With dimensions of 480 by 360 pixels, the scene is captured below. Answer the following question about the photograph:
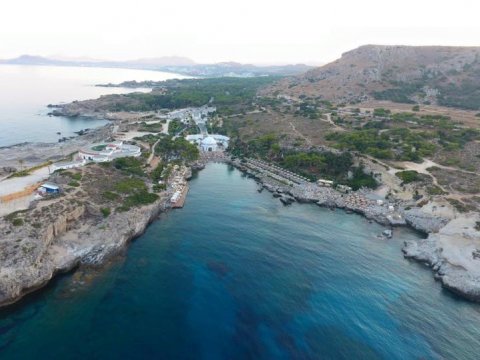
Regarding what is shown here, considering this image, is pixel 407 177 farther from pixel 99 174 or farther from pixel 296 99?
pixel 296 99

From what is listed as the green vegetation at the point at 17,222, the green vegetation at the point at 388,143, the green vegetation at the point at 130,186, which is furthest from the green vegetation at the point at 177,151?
the green vegetation at the point at 17,222

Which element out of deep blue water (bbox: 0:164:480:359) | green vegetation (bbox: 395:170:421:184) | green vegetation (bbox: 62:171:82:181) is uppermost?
green vegetation (bbox: 62:171:82:181)

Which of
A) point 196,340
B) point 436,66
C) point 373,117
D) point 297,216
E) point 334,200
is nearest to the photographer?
point 196,340

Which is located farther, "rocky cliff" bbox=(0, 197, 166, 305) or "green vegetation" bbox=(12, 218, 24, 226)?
"green vegetation" bbox=(12, 218, 24, 226)

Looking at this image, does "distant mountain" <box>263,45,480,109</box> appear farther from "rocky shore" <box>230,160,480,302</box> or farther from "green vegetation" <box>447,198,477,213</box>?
"rocky shore" <box>230,160,480,302</box>

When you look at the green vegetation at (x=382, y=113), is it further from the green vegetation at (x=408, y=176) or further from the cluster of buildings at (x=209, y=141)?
the cluster of buildings at (x=209, y=141)

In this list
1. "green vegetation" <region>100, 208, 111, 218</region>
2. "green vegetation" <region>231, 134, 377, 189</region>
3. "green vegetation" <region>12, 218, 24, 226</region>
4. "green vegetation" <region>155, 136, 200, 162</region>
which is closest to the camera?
"green vegetation" <region>12, 218, 24, 226</region>

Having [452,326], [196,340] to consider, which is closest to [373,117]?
[452,326]

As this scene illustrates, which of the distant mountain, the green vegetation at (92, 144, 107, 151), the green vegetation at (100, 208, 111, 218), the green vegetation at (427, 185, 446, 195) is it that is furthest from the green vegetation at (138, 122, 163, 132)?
the distant mountain
